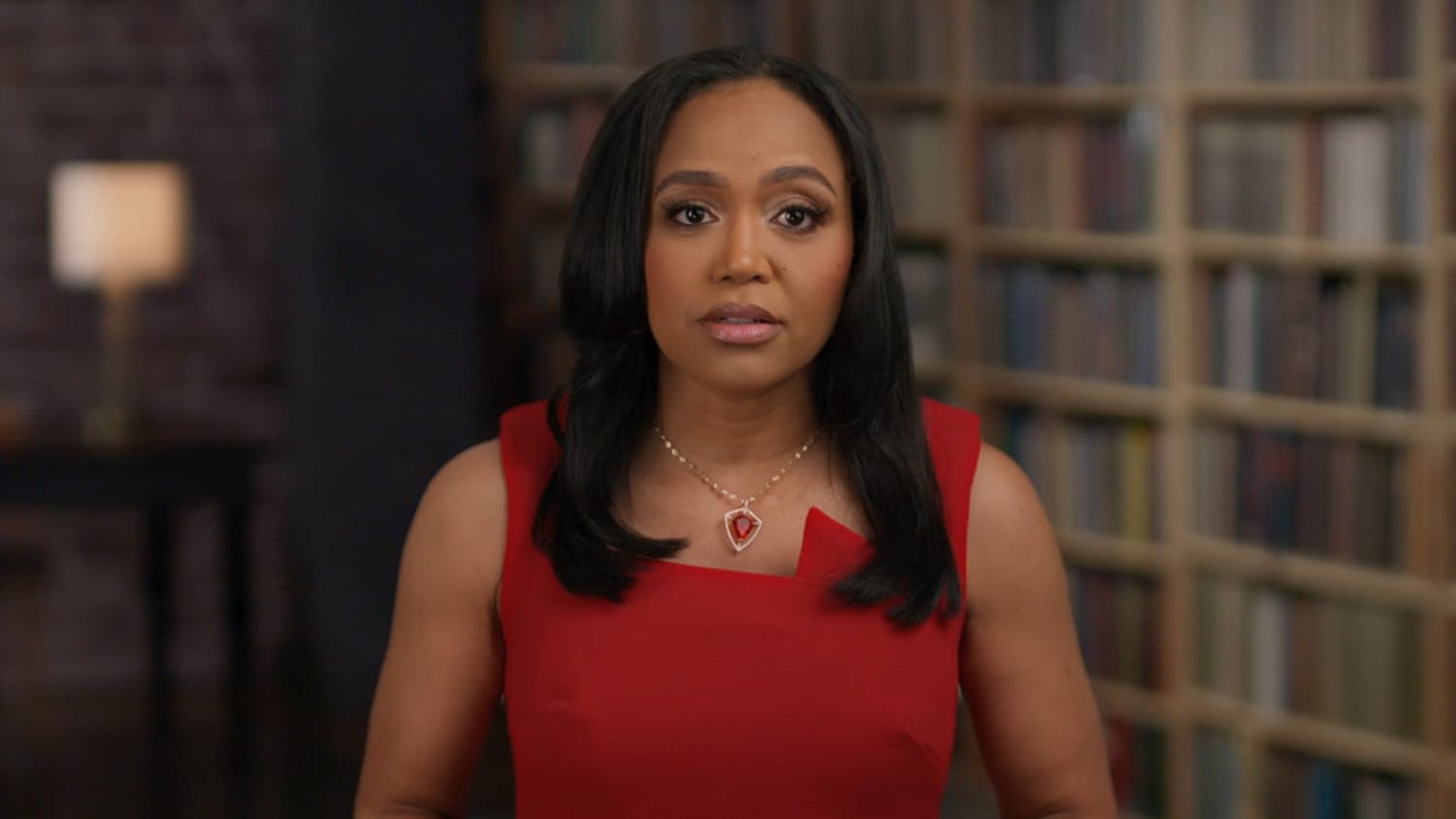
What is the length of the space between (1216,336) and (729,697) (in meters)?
2.65

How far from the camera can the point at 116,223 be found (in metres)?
4.89

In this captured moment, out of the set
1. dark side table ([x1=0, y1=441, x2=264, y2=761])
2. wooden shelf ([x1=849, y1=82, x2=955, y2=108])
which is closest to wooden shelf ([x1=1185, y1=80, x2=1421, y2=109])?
wooden shelf ([x1=849, y1=82, x2=955, y2=108])

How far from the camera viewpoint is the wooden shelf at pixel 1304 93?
10.5ft

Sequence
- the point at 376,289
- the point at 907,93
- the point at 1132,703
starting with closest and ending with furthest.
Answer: the point at 1132,703 < the point at 907,93 < the point at 376,289

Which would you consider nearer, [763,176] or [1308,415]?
[763,176]

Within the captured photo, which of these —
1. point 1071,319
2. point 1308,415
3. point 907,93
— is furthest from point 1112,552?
point 907,93

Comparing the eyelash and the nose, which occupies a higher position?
the eyelash

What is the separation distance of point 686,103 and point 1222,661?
2.76m

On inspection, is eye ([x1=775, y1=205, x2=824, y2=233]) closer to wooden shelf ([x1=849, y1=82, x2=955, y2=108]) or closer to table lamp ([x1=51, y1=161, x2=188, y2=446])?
wooden shelf ([x1=849, y1=82, x2=955, y2=108])

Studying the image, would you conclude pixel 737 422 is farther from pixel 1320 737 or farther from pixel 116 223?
pixel 116 223

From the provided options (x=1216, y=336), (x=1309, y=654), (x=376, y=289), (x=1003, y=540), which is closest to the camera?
(x=1003, y=540)

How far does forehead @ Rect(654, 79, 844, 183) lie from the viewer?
1.17 metres

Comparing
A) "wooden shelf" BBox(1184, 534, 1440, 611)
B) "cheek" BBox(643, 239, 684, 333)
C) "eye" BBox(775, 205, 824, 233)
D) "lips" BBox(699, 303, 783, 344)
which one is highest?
"eye" BBox(775, 205, 824, 233)

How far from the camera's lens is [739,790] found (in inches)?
46.6
